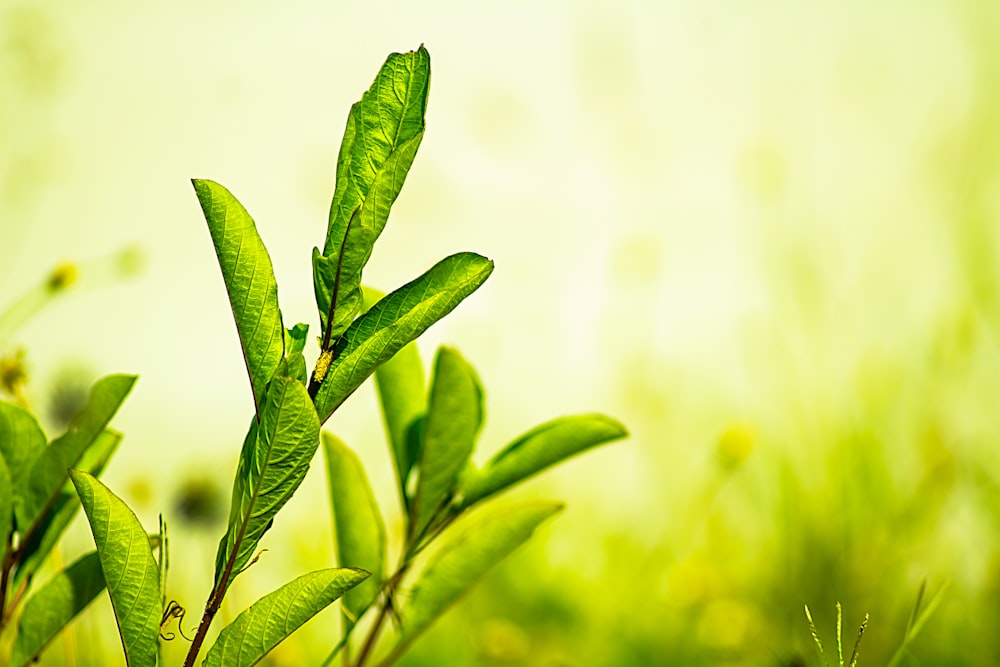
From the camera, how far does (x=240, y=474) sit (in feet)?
0.82

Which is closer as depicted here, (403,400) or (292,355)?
(292,355)

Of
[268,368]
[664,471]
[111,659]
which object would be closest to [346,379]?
[268,368]

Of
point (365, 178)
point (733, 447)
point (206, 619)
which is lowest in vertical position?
point (733, 447)

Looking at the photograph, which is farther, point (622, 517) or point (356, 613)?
point (622, 517)

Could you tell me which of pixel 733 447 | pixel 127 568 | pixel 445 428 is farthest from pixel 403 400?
pixel 733 447

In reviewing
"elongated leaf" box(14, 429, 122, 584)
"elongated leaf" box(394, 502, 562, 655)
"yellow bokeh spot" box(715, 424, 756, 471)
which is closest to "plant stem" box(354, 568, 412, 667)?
"elongated leaf" box(394, 502, 562, 655)

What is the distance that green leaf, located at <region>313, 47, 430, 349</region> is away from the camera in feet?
0.80

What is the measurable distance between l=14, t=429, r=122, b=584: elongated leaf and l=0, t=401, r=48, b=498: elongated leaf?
0.01 metres

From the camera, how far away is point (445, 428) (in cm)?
34

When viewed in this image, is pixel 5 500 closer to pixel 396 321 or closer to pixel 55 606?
pixel 55 606

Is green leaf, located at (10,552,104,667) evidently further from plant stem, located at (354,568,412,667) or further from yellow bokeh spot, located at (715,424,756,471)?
yellow bokeh spot, located at (715,424,756,471)

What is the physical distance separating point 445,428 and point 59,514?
144 millimetres

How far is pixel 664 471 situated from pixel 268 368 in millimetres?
1099

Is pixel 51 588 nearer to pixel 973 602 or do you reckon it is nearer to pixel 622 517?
pixel 973 602
